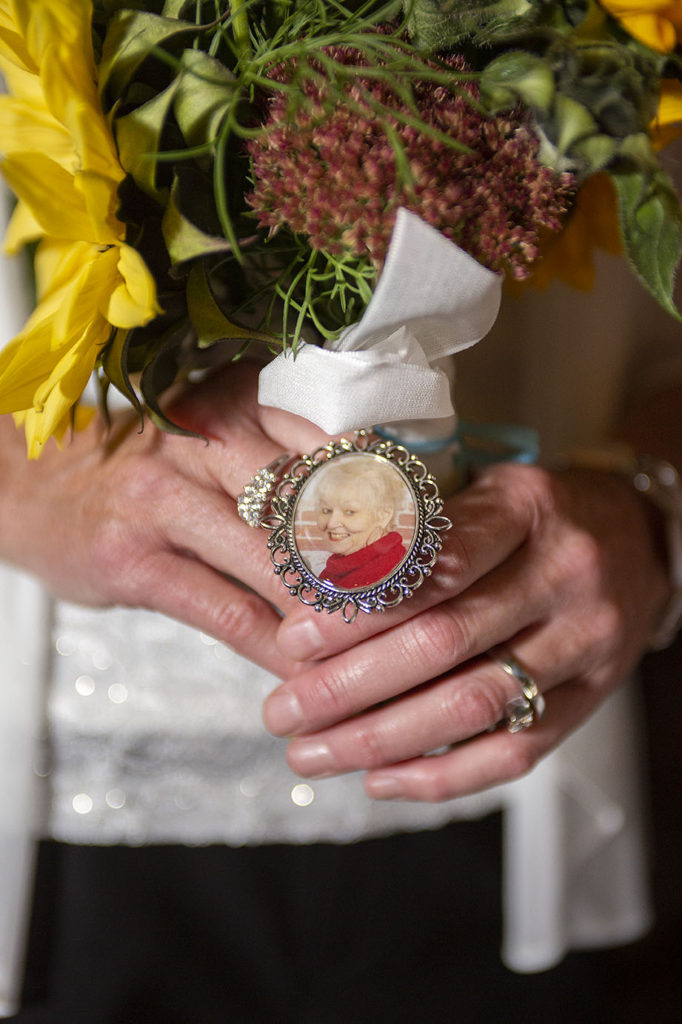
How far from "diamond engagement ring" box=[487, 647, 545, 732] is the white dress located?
9.3 inches

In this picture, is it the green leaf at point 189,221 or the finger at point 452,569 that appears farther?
the finger at point 452,569

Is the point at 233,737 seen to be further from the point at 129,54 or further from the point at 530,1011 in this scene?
the point at 129,54

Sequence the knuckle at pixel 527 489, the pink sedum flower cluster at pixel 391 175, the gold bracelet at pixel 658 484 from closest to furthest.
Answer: the pink sedum flower cluster at pixel 391 175
the knuckle at pixel 527 489
the gold bracelet at pixel 658 484

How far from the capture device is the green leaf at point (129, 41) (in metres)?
0.30

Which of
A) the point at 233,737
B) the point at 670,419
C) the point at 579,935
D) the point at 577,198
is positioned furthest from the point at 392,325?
the point at 579,935

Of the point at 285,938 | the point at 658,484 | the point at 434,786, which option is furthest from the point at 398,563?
the point at 285,938

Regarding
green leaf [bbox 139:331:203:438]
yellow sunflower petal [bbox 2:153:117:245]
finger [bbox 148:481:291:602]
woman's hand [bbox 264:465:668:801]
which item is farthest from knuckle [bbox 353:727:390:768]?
yellow sunflower petal [bbox 2:153:117:245]

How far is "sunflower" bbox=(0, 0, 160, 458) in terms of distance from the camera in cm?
29

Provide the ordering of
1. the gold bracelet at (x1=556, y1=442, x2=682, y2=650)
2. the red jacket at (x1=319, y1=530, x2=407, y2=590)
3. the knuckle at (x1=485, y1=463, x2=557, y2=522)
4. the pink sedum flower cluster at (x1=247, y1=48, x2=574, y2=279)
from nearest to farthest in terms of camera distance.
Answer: the pink sedum flower cluster at (x1=247, y1=48, x2=574, y2=279) < the red jacket at (x1=319, y1=530, x2=407, y2=590) < the knuckle at (x1=485, y1=463, x2=557, y2=522) < the gold bracelet at (x1=556, y1=442, x2=682, y2=650)

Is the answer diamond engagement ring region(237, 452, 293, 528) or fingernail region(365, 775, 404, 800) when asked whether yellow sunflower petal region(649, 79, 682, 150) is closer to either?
diamond engagement ring region(237, 452, 293, 528)

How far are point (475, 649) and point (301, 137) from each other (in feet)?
1.02

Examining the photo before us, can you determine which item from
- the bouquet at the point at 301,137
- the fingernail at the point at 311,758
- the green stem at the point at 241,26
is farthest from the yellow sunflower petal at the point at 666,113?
the fingernail at the point at 311,758

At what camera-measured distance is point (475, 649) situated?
1.58 feet

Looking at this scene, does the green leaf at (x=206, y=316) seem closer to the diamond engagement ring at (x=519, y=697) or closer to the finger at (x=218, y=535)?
the finger at (x=218, y=535)
